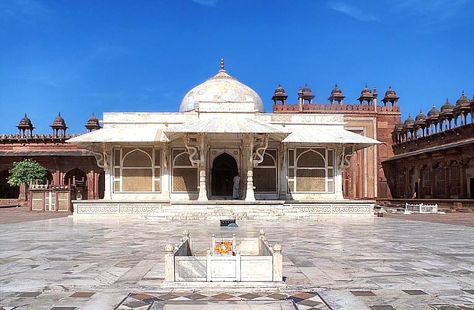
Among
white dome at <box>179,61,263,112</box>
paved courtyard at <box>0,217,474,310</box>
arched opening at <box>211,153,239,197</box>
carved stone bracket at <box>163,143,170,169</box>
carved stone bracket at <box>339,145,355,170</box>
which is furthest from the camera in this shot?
white dome at <box>179,61,263,112</box>

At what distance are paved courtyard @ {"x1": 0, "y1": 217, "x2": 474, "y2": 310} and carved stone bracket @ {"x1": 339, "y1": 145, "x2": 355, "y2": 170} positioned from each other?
452 inches

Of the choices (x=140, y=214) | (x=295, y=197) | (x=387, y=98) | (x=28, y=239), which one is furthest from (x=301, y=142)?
(x=387, y=98)

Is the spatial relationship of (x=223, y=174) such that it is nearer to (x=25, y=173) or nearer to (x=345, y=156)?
(x=345, y=156)

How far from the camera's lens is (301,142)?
800 inches

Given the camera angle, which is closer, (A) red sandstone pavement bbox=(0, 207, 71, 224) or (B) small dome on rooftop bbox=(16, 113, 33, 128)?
(A) red sandstone pavement bbox=(0, 207, 71, 224)

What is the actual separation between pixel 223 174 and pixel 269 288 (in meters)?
16.8

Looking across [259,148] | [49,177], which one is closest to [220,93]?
[259,148]

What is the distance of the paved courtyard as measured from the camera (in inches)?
182

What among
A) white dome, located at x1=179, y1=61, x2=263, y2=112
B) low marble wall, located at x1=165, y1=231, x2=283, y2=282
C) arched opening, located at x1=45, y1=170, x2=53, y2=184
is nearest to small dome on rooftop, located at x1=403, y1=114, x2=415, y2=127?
white dome, located at x1=179, y1=61, x2=263, y2=112

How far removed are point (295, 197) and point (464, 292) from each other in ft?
52.9

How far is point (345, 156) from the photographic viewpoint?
21344mm

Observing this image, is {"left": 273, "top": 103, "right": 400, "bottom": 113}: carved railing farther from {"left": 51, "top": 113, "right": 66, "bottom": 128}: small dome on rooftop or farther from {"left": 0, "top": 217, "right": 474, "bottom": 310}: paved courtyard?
{"left": 0, "top": 217, "right": 474, "bottom": 310}: paved courtyard

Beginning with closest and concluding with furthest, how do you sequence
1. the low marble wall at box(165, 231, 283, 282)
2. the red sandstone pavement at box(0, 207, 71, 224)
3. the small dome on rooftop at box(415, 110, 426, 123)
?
the low marble wall at box(165, 231, 283, 282), the red sandstone pavement at box(0, 207, 71, 224), the small dome on rooftop at box(415, 110, 426, 123)

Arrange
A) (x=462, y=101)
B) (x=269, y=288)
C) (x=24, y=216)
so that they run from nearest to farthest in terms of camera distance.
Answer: (x=269, y=288)
(x=24, y=216)
(x=462, y=101)
